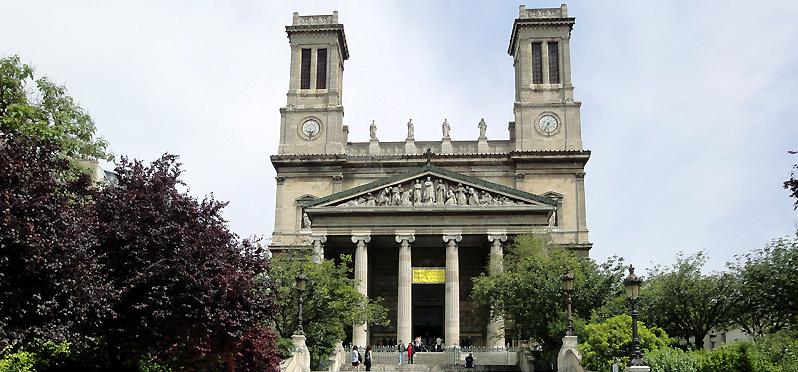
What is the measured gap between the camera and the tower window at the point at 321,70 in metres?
70.0

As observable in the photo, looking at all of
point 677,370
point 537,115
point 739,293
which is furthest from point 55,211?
point 537,115

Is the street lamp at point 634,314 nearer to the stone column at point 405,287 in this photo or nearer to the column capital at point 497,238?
the column capital at point 497,238

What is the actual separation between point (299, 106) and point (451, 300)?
23937mm

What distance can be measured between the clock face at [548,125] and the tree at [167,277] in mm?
44223

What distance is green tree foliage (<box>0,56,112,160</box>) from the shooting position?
96.1 ft

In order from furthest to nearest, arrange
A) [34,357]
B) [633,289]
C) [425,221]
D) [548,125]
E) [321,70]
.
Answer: [321,70] → [548,125] → [425,221] → [633,289] → [34,357]

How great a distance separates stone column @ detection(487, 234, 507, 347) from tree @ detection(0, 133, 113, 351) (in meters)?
31.0

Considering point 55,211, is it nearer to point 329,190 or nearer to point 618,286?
point 618,286

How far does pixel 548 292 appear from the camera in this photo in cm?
4053

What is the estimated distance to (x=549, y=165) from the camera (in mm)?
65250

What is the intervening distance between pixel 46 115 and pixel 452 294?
93.8ft

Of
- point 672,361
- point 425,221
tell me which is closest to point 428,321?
point 425,221

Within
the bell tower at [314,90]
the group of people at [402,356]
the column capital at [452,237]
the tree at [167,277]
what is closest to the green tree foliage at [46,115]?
the tree at [167,277]

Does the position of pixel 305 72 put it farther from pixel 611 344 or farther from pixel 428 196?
pixel 611 344
